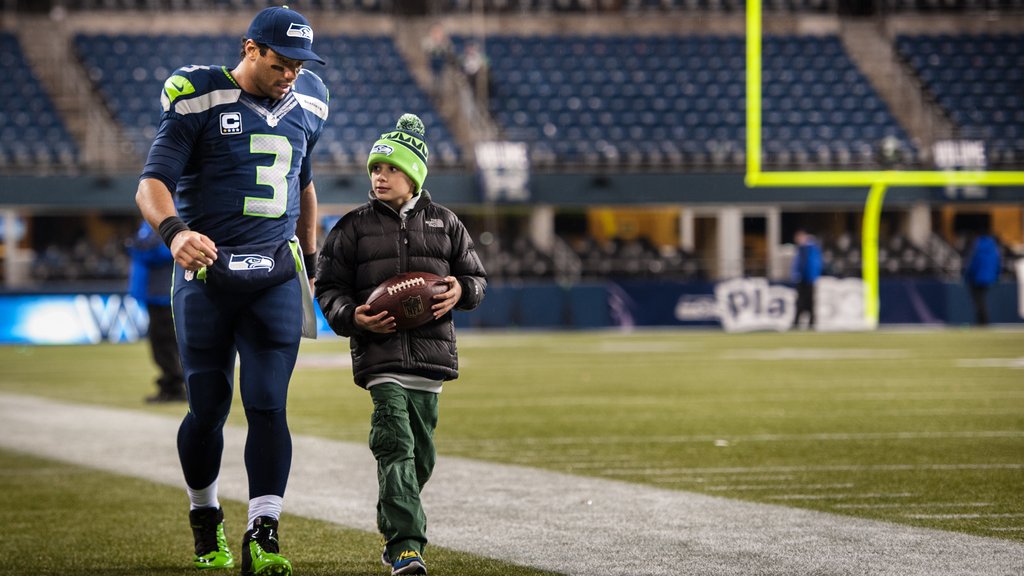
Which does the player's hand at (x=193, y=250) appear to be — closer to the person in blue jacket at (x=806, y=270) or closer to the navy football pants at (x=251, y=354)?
the navy football pants at (x=251, y=354)

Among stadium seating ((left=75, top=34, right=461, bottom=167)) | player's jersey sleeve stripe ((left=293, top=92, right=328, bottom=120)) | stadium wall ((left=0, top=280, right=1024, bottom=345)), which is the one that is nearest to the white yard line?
player's jersey sleeve stripe ((left=293, top=92, right=328, bottom=120))

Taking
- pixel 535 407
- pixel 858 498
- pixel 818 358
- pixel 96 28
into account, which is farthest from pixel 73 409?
pixel 96 28

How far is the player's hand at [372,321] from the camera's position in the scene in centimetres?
463

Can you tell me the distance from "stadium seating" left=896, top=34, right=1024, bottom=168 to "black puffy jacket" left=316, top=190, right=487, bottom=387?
22.9m

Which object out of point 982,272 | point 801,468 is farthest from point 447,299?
point 982,272

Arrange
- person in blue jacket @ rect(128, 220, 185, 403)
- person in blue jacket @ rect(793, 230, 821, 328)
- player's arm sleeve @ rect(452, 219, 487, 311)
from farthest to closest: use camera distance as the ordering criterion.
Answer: person in blue jacket @ rect(793, 230, 821, 328) → person in blue jacket @ rect(128, 220, 185, 403) → player's arm sleeve @ rect(452, 219, 487, 311)

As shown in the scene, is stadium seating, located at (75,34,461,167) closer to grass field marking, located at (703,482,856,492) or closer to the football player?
grass field marking, located at (703,482,856,492)

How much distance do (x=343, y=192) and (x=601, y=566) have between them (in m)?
23.5

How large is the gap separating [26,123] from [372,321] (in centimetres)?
2620

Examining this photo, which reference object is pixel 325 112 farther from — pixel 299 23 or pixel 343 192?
pixel 343 192

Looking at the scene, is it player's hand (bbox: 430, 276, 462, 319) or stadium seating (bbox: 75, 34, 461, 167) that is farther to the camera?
stadium seating (bbox: 75, 34, 461, 167)

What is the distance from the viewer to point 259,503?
15.1 ft

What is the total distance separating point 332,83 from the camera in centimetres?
3031

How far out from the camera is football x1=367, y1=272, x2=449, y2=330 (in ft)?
15.2
